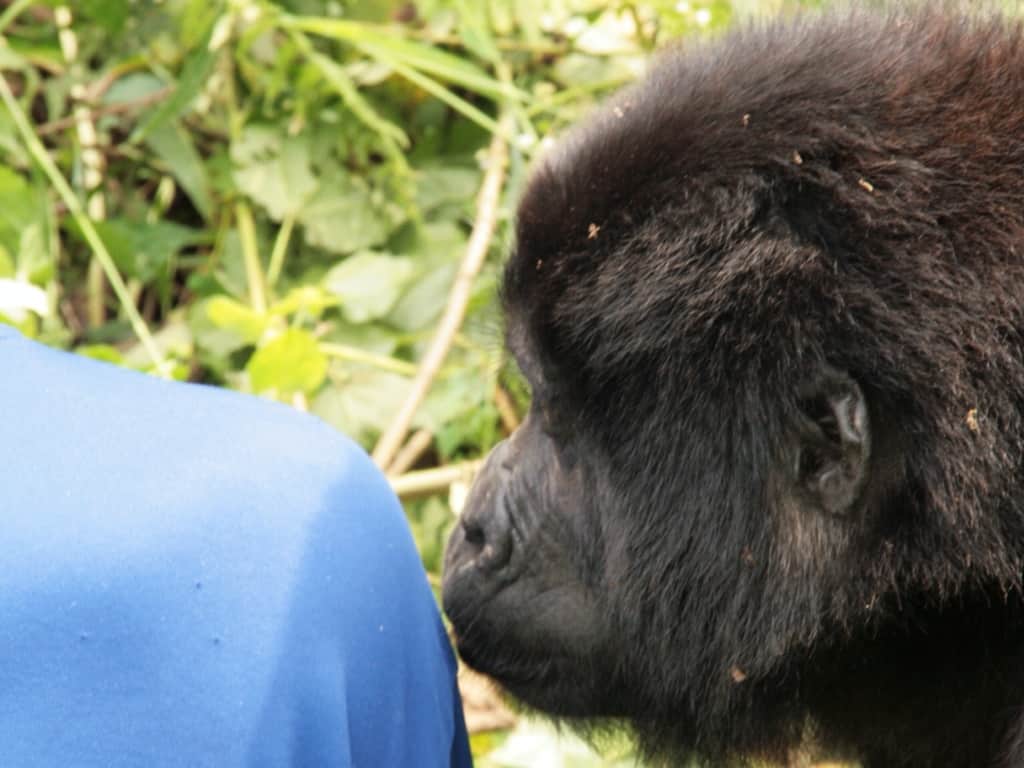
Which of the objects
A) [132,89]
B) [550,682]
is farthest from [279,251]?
[550,682]

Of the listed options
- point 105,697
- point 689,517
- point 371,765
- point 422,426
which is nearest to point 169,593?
point 105,697

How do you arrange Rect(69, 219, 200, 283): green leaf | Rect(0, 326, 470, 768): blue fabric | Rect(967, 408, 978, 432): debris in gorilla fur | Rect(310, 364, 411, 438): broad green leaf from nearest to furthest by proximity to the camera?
Rect(0, 326, 470, 768): blue fabric → Rect(967, 408, 978, 432): debris in gorilla fur → Rect(310, 364, 411, 438): broad green leaf → Rect(69, 219, 200, 283): green leaf

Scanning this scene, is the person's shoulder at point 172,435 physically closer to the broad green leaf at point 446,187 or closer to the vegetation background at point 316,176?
the vegetation background at point 316,176

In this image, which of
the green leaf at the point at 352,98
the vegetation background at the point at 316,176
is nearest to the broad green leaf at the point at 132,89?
the vegetation background at the point at 316,176

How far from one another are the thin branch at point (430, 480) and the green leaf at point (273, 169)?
69 cm

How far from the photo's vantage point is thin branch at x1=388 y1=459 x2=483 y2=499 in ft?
9.56

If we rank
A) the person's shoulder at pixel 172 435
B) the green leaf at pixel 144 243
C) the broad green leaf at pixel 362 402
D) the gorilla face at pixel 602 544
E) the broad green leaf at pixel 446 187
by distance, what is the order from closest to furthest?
the person's shoulder at pixel 172 435
the gorilla face at pixel 602 544
the broad green leaf at pixel 362 402
the green leaf at pixel 144 243
the broad green leaf at pixel 446 187

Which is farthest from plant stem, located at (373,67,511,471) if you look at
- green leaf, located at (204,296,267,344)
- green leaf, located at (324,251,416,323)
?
green leaf, located at (204,296,267,344)

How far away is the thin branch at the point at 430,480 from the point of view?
291 centimetres

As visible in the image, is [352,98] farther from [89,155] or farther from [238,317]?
[89,155]

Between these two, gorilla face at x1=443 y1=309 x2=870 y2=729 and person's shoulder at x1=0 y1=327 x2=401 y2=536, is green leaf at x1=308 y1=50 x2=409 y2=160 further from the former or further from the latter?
person's shoulder at x1=0 y1=327 x2=401 y2=536

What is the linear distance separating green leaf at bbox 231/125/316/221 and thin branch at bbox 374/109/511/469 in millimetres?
399

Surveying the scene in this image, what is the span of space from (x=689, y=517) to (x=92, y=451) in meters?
0.63

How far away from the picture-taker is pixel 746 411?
4.79 ft
